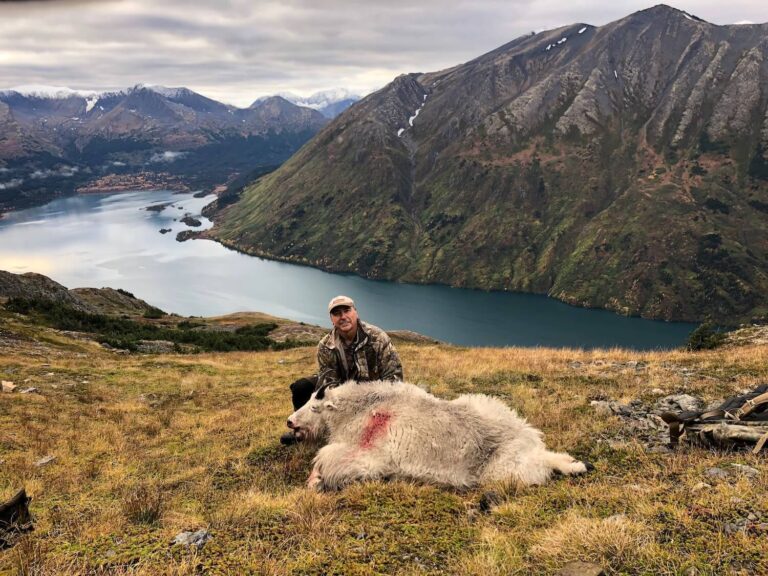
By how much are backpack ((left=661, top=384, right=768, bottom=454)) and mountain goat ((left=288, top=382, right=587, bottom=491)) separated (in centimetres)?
249

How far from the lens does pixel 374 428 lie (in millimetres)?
8734

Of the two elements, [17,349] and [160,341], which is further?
[160,341]

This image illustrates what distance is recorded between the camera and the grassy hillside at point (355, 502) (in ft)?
16.5

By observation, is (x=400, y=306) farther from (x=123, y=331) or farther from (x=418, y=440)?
(x=418, y=440)

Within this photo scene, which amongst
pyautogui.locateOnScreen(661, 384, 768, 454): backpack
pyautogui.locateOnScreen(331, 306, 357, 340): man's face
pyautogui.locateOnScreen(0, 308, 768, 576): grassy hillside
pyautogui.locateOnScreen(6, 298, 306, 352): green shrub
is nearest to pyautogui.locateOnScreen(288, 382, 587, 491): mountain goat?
pyautogui.locateOnScreen(0, 308, 768, 576): grassy hillside

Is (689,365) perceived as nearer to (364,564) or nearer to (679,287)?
(364,564)

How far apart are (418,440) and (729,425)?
5.49 meters

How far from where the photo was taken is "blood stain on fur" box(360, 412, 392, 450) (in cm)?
856

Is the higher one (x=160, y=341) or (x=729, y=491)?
(x=729, y=491)

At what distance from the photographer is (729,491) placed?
5.91 metres

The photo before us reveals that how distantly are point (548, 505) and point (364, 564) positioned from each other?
2.88 m

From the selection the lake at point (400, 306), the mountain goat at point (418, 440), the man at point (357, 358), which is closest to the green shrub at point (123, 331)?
the man at point (357, 358)

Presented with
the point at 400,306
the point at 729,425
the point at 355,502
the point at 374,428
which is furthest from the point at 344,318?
the point at 400,306

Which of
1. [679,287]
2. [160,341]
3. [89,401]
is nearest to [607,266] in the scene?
[679,287]
